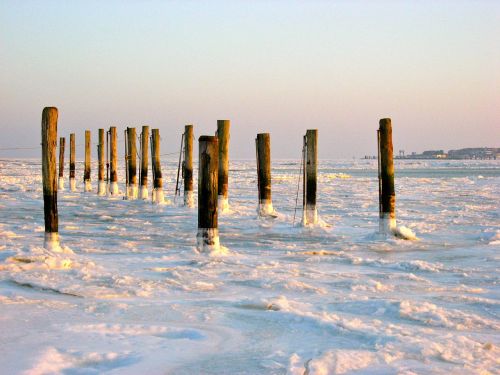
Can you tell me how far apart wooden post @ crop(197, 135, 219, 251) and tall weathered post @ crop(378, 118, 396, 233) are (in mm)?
3694

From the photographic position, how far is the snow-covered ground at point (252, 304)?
4.66 metres

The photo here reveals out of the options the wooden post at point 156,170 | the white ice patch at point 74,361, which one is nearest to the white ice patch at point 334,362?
the white ice patch at point 74,361

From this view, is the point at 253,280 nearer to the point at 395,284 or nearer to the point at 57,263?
the point at 395,284

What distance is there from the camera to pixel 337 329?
5.47 meters

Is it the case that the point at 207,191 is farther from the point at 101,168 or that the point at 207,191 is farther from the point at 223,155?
the point at 101,168

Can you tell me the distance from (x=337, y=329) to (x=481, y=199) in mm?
19535

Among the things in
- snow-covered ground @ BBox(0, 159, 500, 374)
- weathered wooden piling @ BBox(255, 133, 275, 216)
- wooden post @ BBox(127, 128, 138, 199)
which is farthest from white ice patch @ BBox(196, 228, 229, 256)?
wooden post @ BBox(127, 128, 138, 199)

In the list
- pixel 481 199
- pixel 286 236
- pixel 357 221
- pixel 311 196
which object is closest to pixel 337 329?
pixel 286 236

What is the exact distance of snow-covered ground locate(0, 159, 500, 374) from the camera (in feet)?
15.3

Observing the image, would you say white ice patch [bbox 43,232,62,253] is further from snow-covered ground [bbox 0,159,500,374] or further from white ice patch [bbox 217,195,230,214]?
white ice patch [bbox 217,195,230,214]

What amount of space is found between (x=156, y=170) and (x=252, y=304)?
46.5 feet

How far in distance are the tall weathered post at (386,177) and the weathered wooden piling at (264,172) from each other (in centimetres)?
386

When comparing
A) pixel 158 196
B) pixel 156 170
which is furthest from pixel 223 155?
pixel 158 196

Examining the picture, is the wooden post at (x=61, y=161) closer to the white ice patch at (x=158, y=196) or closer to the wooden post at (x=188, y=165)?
the white ice patch at (x=158, y=196)
